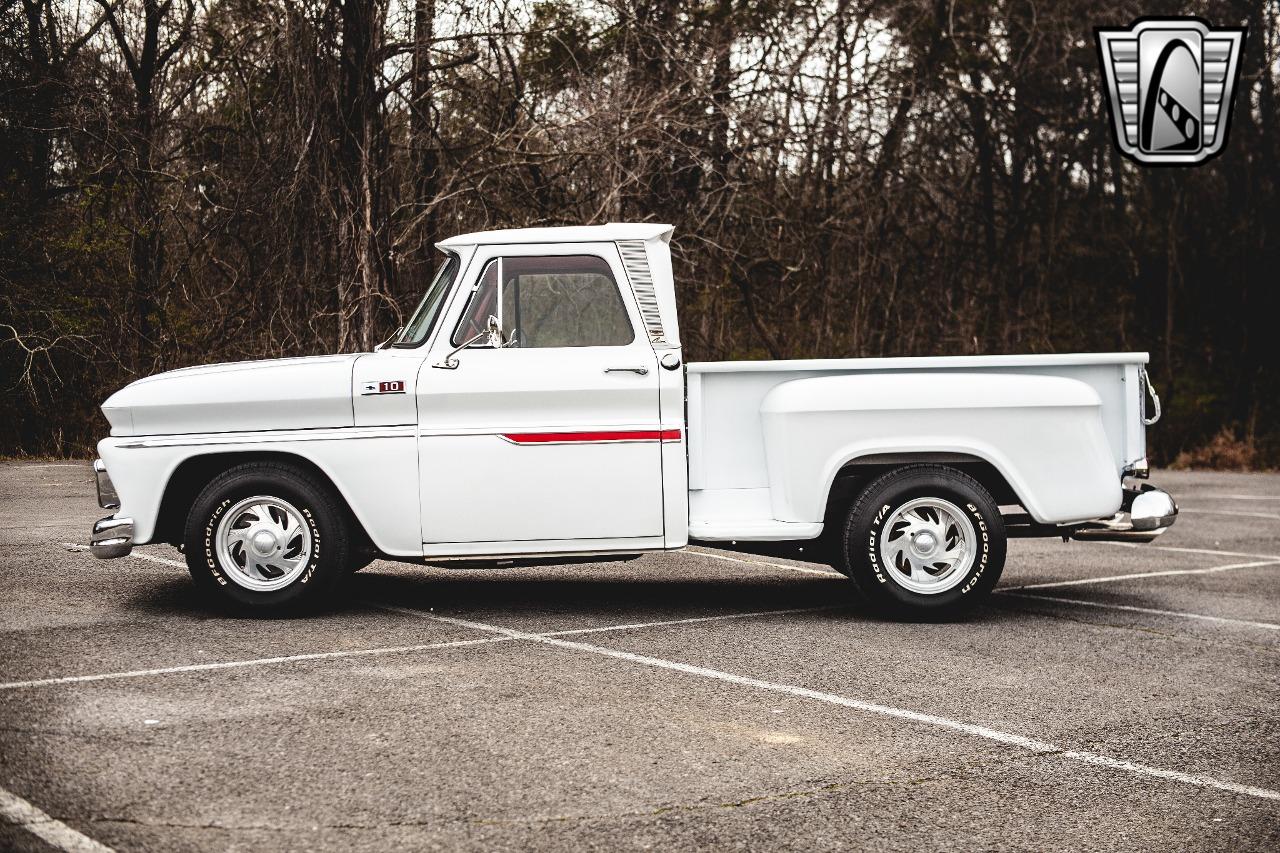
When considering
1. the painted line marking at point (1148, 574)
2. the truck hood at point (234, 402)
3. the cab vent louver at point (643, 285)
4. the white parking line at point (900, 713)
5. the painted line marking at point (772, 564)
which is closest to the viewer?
the white parking line at point (900, 713)

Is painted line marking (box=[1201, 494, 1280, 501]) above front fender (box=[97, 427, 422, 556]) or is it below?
below

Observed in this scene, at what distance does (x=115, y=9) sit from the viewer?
19.5 meters

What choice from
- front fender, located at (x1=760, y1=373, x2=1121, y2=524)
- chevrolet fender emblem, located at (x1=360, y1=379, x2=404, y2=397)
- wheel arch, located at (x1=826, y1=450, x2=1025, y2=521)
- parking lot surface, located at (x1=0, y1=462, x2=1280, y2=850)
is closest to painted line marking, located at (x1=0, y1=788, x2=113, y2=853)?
parking lot surface, located at (x1=0, y1=462, x2=1280, y2=850)

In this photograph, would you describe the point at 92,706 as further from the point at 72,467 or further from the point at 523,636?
the point at 72,467

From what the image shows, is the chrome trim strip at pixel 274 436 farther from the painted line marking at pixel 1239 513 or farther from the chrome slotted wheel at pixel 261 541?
the painted line marking at pixel 1239 513

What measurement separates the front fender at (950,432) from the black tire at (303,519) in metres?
2.39

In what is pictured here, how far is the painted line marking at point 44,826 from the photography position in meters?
3.77

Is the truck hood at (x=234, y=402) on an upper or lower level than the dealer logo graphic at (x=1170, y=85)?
Result: lower

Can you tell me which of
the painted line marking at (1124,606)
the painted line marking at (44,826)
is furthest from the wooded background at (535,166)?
the painted line marking at (44,826)

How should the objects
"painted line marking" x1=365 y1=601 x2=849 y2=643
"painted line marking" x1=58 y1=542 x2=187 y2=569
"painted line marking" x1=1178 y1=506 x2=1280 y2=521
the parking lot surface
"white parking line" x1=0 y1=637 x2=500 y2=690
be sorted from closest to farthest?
the parking lot surface
"white parking line" x1=0 y1=637 x2=500 y2=690
"painted line marking" x1=365 y1=601 x2=849 y2=643
"painted line marking" x1=58 y1=542 x2=187 y2=569
"painted line marking" x1=1178 y1=506 x2=1280 y2=521

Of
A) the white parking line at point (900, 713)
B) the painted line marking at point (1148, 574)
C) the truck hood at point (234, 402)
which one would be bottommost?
the painted line marking at point (1148, 574)

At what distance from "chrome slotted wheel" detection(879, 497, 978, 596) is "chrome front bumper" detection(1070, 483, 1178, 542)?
0.70 meters

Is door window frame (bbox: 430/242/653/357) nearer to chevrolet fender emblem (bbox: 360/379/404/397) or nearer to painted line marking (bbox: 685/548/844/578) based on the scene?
chevrolet fender emblem (bbox: 360/379/404/397)

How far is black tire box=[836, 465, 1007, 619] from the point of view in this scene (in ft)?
24.2
